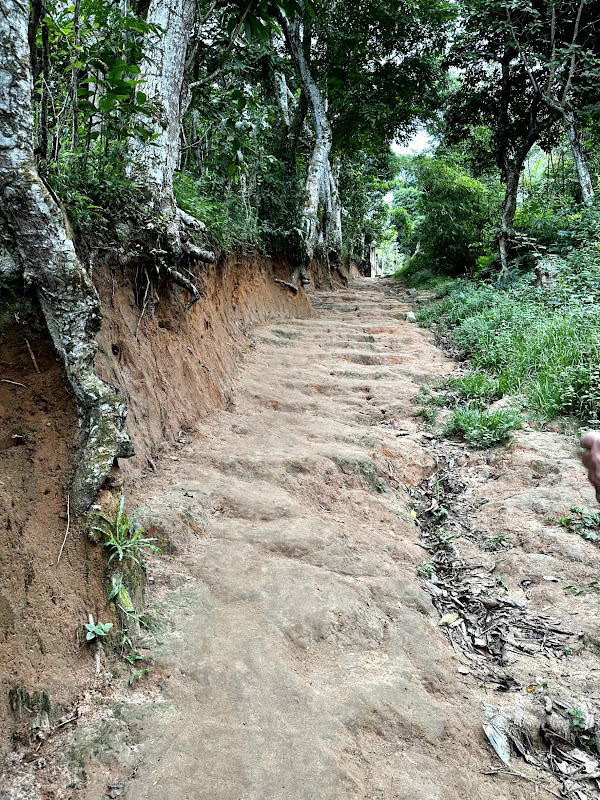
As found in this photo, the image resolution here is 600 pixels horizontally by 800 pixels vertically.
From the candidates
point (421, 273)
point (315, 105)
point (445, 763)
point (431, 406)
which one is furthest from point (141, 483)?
point (421, 273)

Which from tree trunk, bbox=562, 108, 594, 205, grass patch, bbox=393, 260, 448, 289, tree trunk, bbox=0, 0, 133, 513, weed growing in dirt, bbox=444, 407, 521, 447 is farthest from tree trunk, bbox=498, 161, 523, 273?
tree trunk, bbox=0, 0, 133, 513

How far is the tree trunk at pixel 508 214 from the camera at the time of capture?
936 centimetres

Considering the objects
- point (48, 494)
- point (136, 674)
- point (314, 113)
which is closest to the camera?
point (136, 674)

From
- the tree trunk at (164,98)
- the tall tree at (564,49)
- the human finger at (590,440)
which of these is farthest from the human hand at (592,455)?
the tall tree at (564,49)

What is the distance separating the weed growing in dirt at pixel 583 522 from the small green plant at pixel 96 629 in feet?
9.14

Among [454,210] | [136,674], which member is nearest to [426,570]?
[136,674]

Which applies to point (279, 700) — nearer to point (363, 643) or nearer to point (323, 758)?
point (323, 758)

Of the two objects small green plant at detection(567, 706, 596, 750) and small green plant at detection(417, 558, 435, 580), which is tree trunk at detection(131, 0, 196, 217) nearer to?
small green plant at detection(417, 558, 435, 580)

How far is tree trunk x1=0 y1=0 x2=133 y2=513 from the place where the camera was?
2012 millimetres

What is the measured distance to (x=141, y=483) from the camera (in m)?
3.08

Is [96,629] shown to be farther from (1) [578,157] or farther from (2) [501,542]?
(1) [578,157]

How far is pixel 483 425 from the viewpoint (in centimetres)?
441

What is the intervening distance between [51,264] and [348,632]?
7.40 feet

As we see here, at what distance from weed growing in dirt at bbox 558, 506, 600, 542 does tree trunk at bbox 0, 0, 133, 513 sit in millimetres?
2777
